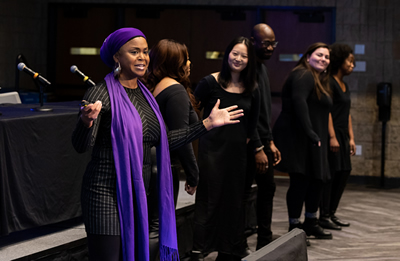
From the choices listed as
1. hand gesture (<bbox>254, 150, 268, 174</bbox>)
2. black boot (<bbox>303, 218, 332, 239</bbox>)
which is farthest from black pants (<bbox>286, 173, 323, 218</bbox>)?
hand gesture (<bbox>254, 150, 268, 174</bbox>)

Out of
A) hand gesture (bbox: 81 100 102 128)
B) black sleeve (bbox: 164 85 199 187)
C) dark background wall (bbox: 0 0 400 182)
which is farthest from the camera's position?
dark background wall (bbox: 0 0 400 182)

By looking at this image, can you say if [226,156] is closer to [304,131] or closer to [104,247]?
[304,131]

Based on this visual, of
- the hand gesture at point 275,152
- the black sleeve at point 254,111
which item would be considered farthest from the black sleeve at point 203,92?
the hand gesture at point 275,152

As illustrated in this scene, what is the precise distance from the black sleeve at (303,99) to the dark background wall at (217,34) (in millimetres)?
3139

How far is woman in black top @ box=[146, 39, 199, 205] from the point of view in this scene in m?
2.89

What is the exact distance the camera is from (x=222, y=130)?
Answer: 3.67 meters

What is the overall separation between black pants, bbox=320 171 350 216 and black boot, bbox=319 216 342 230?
0.04m

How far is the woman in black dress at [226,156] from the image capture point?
365 cm

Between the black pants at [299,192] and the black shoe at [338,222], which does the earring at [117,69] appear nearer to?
the black pants at [299,192]

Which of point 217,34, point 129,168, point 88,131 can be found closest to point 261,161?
point 129,168

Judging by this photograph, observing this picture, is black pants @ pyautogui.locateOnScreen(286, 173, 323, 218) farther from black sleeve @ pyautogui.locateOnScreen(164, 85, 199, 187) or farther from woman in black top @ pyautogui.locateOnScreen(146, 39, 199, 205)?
black sleeve @ pyautogui.locateOnScreen(164, 85, 199, 187)

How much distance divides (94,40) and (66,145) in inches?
184

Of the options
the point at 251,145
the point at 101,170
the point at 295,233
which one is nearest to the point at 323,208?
the point at 251,145

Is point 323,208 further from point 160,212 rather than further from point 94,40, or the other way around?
point 94,40
